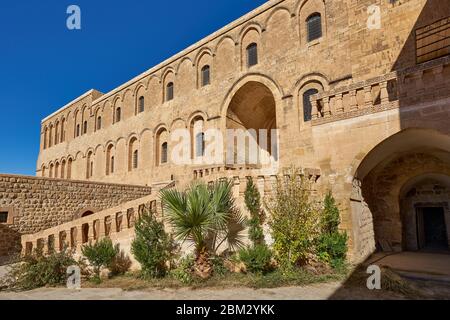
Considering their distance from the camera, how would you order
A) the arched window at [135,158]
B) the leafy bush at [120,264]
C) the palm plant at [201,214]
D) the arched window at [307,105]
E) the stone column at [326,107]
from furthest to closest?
the arched window at [135,158] → the arched window at [307,105] → the leafy bush at [120,264] → the stone column at [326,107] → the palm plant at [201,214]

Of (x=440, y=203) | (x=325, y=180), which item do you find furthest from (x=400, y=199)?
(x=325, y=180)

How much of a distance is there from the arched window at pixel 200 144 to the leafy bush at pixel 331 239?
427 inches

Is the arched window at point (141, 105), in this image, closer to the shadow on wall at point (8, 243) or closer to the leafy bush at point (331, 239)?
the shadow on wall at point (8, 243)

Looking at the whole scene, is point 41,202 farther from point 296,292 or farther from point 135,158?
point 296,292

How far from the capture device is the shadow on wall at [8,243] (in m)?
11.4

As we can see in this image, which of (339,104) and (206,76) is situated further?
(206,76)

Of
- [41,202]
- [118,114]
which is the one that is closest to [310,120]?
[41,202]

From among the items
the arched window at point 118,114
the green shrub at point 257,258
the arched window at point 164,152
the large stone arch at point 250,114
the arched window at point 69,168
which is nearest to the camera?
the green shrub at point 257,258

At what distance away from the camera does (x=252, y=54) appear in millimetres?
15930

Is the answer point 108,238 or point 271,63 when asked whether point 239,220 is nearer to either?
point 108,238

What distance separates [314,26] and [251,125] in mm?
6166

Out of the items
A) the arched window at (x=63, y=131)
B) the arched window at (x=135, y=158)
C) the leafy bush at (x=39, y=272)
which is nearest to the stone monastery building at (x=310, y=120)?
the arched window at (x=135, y=158)
